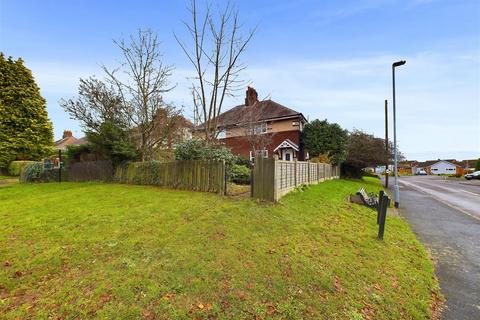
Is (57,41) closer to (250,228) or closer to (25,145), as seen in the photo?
(250,228)

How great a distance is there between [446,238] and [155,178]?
41.5 ft

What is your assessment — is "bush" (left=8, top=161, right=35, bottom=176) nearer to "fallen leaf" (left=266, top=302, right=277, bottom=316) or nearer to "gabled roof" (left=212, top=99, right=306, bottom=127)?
"gabled roof" (left=212, top=99, right=306, bottom=127)

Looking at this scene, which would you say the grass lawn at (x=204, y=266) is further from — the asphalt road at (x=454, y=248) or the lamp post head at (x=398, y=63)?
the lamp post head at (x=398, y=63)

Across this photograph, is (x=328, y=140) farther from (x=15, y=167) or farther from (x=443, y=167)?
(x=443, y=167)

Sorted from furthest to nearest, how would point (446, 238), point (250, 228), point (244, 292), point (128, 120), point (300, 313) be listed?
point (128, 120) → point (446, 238) → point (250, 228) → point (244, 292) → point (300, 313)

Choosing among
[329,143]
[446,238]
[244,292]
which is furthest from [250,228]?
[329,143]

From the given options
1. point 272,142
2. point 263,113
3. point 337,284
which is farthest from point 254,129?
point 337,284

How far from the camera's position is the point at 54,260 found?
14.8ft

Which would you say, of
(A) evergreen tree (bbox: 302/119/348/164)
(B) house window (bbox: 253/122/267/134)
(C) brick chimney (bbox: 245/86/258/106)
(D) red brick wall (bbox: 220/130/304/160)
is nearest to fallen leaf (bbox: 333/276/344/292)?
(D) red brick wall (bbox: 220/130/304/160)

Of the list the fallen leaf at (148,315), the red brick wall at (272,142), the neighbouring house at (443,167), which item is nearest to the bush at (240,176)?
the fallen leaf at (148,315)

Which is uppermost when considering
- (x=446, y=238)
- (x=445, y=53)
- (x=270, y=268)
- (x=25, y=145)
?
(x=445, y=53)

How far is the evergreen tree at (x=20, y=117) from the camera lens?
2461cm

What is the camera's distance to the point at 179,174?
1232 centimetres

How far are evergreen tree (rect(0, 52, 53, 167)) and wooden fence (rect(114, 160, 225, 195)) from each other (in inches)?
693
